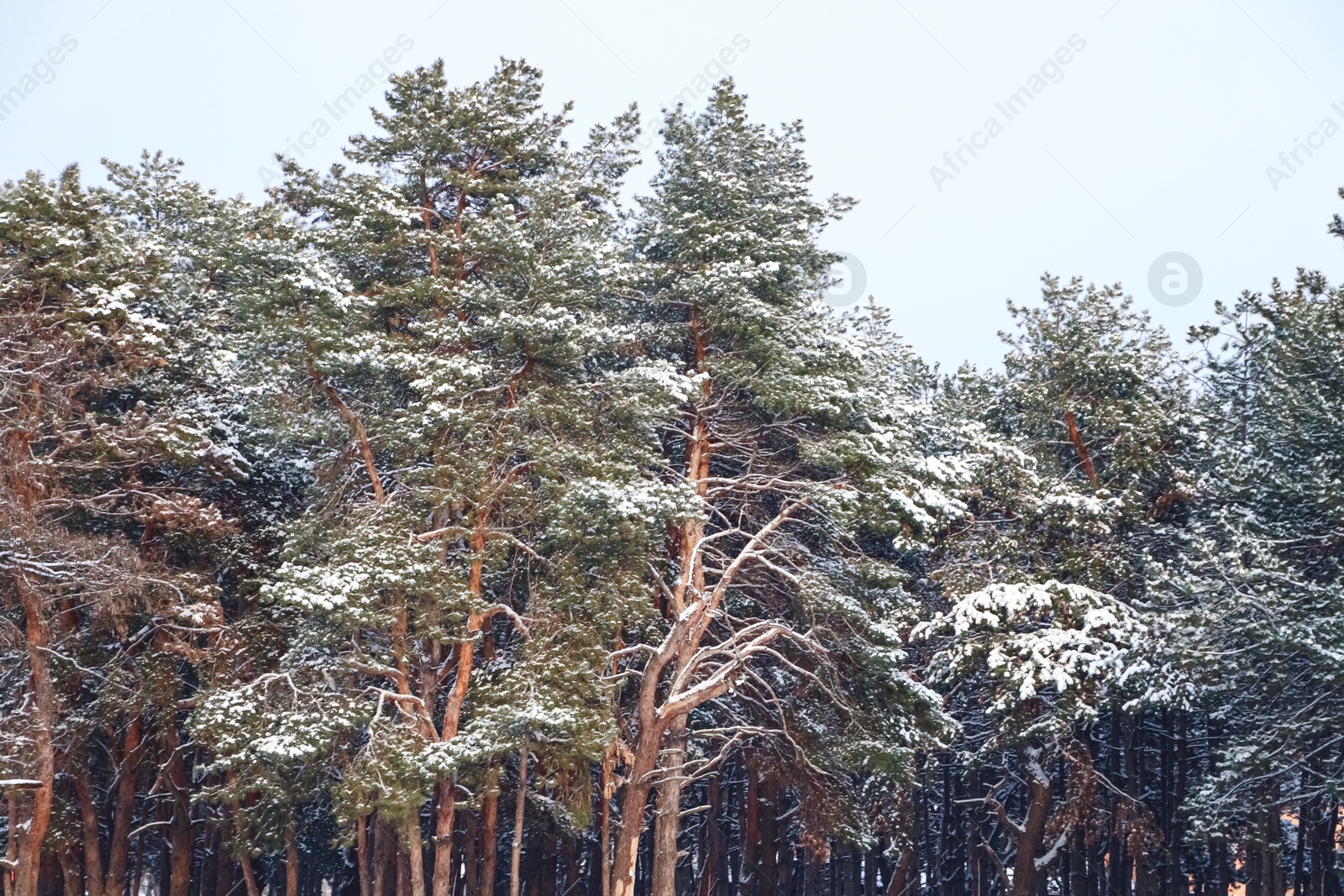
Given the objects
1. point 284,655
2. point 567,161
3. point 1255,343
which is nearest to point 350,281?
point 567,161

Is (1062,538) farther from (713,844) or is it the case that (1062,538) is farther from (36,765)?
(36,765)

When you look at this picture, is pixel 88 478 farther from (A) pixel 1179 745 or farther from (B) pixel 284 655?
(A) pixel 1179 745

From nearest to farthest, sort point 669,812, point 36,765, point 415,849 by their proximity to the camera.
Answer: point 415,849
point 36,765
point 669,812

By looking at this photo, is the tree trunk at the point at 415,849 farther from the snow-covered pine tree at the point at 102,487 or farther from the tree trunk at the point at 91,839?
the tree trunk at the point at 91,839

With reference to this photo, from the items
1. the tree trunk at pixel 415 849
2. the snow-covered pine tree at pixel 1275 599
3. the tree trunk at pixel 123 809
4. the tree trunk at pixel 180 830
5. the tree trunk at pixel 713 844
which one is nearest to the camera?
the snow-covered pine tree at pixel 1275 599

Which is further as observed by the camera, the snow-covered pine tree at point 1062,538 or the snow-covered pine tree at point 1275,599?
the snow-covered pine tree at point 1062,538

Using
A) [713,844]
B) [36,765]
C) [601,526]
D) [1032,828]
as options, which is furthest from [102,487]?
[1032,828]

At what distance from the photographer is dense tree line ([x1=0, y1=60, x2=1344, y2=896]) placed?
18031mm

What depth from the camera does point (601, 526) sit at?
18.4 meters

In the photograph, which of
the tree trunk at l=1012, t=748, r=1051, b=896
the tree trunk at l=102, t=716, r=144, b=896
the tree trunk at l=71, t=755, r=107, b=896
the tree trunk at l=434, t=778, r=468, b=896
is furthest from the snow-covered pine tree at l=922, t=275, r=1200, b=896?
the tree trunk at l=71, t=755, r=107, b=896

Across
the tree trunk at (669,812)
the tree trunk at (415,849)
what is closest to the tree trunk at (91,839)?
the tree trunk at (415,849)

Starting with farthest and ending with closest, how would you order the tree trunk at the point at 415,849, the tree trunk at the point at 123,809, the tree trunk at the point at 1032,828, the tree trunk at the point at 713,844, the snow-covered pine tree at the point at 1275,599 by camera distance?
the tree trunk at the point at 713,844 < the tree trunk at the point at 1032,828 < the tree trunk at the point at 123,809 < the tree trunk at the point at 415,849 < the snow-covered pine tree at the point at 1275,599

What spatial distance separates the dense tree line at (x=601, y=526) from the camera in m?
18.0

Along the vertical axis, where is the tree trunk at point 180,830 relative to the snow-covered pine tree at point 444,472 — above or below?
below
